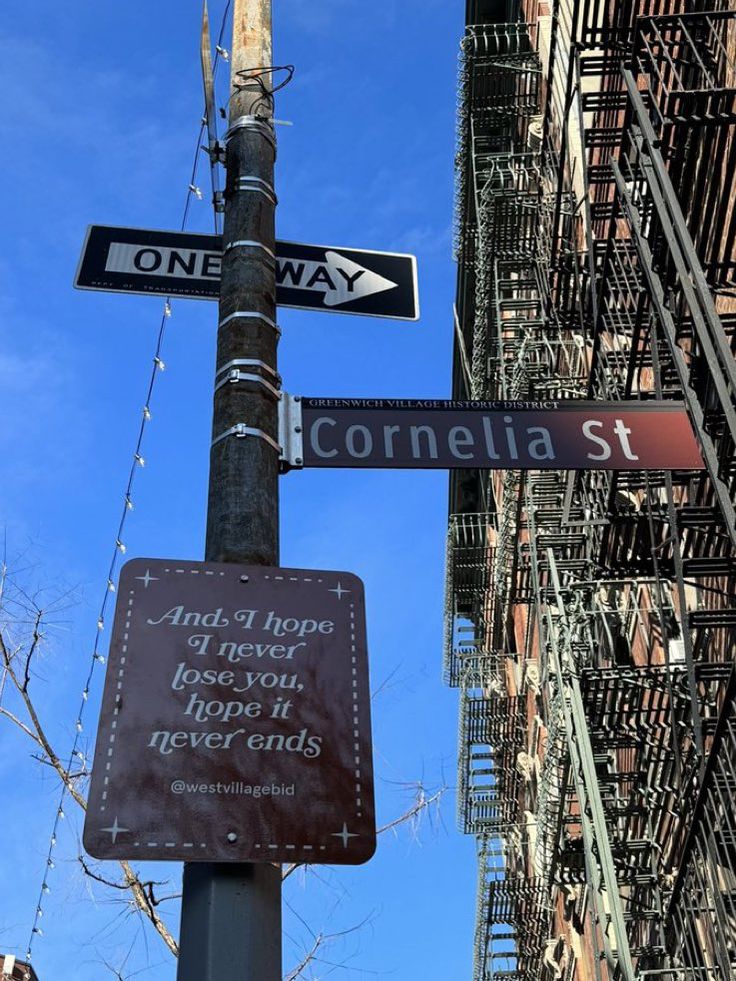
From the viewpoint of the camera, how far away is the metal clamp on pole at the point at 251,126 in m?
4.96

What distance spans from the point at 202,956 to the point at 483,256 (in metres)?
17.7

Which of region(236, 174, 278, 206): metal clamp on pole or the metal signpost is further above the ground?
region(236, 174, 278, 206): metal clamp on pole

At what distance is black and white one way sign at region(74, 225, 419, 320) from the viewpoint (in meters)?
5.15

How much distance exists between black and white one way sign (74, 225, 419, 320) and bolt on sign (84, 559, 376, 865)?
186cm

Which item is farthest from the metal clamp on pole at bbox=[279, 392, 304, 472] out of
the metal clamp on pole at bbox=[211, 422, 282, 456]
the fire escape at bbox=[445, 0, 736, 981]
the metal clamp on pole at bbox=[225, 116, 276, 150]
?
the fire escape at bbox=[445, 0, 736, 981]

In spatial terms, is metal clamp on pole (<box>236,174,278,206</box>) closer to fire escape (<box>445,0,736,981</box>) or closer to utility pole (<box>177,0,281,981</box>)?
utility pole (<box>177,0,281,981</box>)

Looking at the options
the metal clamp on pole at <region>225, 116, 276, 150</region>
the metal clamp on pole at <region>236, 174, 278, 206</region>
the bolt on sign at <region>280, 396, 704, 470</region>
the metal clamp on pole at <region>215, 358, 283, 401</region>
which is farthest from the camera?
the metal clamp on pole at <region>225, 116, 276, 150</region>

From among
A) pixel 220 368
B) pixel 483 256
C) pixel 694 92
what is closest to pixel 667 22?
pixel 694 92

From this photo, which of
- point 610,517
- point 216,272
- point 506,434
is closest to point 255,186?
point 216,272

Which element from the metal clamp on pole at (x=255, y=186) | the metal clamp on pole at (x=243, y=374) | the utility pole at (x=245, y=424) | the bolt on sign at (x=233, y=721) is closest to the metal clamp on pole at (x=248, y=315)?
the utility pole at (x=245, y=424)

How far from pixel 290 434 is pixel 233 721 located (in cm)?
133

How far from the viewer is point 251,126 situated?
4965mm

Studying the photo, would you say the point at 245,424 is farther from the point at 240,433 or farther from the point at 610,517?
the point at 610,517

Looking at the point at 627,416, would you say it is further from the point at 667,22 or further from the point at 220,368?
the point at 667,22
